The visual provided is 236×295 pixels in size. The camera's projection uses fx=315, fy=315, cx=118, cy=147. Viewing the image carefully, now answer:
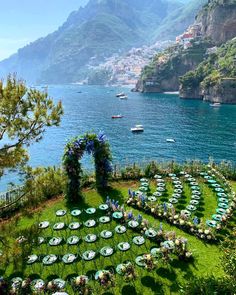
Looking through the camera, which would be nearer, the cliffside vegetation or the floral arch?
the floral arch

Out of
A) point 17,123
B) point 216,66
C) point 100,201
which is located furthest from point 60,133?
point 216,66

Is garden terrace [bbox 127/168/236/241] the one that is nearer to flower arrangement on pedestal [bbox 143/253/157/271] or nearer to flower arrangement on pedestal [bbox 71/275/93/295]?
flower arrangement on pedestal [bbox 143/253/157/271]

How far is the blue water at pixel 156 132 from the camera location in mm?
71000

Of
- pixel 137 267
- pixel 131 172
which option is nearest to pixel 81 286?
pixel 137 267

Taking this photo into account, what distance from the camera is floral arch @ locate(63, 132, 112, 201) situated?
1212 inches

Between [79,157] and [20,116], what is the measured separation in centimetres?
1689

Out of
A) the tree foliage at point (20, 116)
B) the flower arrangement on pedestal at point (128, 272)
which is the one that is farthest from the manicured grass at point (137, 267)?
the tree foliage at point (20, 116)

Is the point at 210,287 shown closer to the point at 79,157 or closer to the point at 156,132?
the point at 79,157

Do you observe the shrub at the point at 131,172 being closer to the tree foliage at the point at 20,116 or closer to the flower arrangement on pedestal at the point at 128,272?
the flower arrangement on pedestal at the point at 128,272

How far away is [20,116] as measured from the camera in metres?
14.4

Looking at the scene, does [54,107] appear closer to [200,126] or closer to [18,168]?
[18,168]

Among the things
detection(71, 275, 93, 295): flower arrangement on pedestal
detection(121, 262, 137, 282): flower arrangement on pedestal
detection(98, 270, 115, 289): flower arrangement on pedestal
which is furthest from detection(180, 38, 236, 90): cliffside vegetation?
detection(71, 275, 93, 295): flower arrangement on pedestal

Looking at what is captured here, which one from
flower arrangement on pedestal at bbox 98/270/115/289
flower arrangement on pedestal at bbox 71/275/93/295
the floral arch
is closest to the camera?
flower arrangement on pedestal at bbox 71/275/93/295

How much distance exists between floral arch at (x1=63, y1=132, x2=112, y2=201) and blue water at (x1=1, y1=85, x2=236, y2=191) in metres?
18.3
